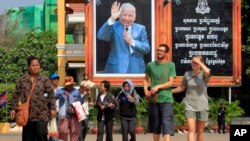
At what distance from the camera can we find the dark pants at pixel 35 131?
36.1 feet

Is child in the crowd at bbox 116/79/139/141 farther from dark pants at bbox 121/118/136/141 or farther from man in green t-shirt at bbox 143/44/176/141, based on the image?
man in green t-shirt at bbox 143/44/176/141

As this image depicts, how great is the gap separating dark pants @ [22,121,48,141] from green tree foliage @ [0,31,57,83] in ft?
121

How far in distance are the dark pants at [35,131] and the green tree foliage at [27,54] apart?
36.8 m

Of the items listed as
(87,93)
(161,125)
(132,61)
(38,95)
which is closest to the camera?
(38,95)

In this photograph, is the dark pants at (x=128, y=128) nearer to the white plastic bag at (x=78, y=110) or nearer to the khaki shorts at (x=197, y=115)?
the white plastic bag at (x=78, y=110)

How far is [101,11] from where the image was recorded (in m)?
26.3

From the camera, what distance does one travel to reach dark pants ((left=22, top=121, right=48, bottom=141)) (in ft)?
36.1

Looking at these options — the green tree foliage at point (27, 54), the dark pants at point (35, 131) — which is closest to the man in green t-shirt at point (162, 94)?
the dark pants at point (35, 131)

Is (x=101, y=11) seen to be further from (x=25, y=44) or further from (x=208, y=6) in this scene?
(x=25, y=44)

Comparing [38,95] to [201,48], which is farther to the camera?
[201,48]

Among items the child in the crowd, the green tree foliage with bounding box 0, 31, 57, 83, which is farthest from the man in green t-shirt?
the green tree foliage with bounding box 0, 31, 57, 83

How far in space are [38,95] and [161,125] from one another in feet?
7.18

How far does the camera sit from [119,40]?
26.1 m

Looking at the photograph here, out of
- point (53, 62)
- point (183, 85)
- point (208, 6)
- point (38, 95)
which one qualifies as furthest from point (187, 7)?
point (53, 62)
